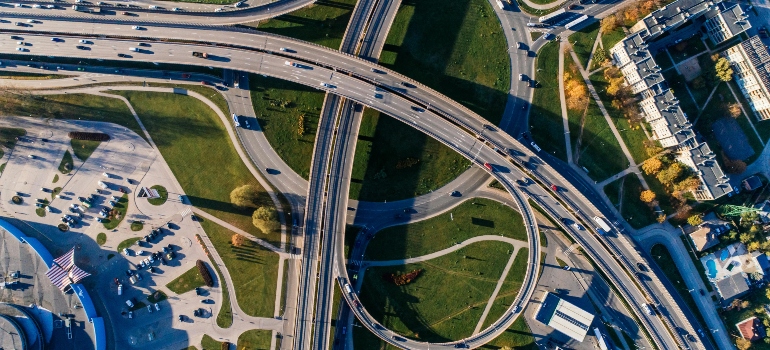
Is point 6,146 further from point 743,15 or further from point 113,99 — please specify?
point 743,15

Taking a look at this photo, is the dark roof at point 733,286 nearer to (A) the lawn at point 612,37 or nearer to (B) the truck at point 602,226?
(B) the truck at point 602,226

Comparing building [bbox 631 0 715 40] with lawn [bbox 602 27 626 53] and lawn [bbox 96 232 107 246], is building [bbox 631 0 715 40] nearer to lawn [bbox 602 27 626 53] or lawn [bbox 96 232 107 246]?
lawn [bbox 602 27 626 53]

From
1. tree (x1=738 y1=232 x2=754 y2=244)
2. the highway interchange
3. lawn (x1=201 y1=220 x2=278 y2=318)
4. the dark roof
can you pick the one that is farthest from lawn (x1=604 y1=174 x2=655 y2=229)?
lawn (x1=201 y1=220 x2=278 y2=318)

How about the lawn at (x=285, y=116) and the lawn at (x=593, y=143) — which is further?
the lawn at (x=593, y=143)

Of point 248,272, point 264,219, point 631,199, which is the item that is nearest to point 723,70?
point 631,199

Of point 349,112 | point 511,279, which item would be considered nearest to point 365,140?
point 349,112

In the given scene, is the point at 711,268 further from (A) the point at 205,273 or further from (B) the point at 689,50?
(A) the point at 205,273

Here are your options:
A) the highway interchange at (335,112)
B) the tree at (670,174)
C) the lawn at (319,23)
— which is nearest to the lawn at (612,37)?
the tree at (670,174)
